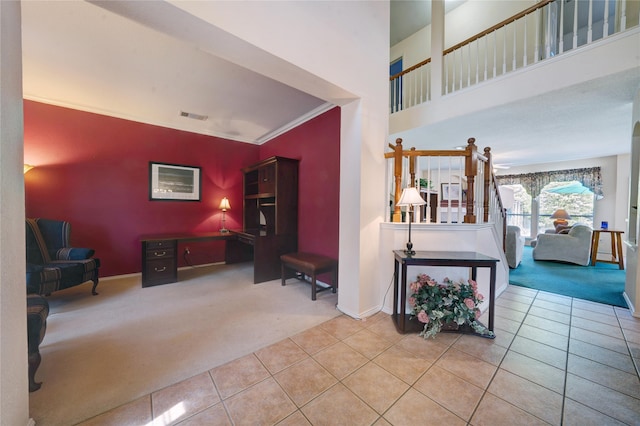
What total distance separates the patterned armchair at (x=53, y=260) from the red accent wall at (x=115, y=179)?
39 centimetres

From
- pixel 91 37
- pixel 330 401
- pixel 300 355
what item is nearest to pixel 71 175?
pixel 91 37

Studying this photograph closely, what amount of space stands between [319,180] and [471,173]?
74.6 inches

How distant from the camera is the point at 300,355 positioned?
5.63ft

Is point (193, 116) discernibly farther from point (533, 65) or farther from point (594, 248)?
point (594, 248)

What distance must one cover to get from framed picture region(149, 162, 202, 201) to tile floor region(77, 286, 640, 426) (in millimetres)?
3414

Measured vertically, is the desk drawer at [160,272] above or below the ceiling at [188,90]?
below

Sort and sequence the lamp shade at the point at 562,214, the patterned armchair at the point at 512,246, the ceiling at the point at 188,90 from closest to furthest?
1. the ceiling at the point at 188,90
2. the patterned armchair at the point at 512,246
3. the lamp shade at the point at 562,214

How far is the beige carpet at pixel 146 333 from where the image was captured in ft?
4.50

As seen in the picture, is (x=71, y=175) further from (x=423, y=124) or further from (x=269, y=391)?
(x=423, y=124)

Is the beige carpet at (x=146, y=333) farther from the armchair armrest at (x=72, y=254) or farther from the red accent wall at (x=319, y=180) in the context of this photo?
the red accent wall at (x=319, y=180)

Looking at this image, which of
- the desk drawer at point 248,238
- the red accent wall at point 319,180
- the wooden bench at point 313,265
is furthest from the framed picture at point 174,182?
the wooden bench at point 313,265

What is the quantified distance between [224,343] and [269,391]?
691 millimetres

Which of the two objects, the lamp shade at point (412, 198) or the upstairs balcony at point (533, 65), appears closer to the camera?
the lamp shade at point (412, 198)

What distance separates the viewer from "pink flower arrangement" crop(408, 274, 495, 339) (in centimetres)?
200
